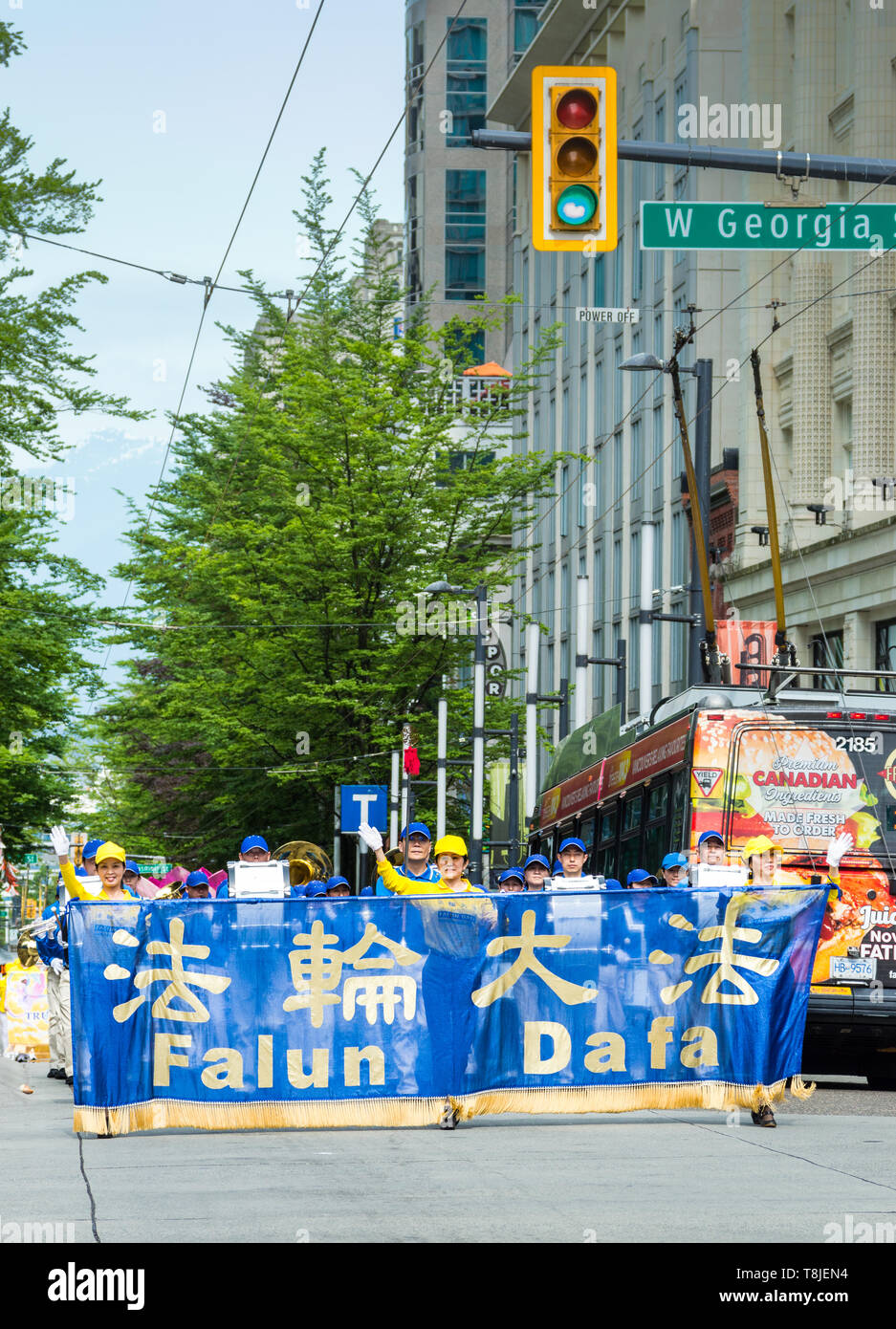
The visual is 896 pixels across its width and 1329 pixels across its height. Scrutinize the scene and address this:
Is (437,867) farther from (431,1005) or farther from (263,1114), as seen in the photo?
(263,1114)

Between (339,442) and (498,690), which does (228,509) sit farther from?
(498,690)

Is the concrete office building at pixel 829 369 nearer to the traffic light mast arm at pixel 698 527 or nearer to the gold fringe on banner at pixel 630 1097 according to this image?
the traffic light mast arm at pixel 698 527

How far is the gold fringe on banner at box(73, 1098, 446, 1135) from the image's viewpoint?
446 inches

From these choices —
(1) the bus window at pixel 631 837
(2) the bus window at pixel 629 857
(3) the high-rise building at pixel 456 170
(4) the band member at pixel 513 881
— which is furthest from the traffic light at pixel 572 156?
(3) the high-rise building at pixel 456 170

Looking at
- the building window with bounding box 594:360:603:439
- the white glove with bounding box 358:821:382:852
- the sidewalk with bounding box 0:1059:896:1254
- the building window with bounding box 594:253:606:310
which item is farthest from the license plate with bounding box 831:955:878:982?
the building window with bounding box 594:360:603:439

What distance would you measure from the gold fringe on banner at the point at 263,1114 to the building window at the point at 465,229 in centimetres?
9307

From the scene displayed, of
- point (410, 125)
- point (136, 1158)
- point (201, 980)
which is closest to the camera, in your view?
point (136, 1158)

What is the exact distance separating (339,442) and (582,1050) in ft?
89.5

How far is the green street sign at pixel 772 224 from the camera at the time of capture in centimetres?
1355

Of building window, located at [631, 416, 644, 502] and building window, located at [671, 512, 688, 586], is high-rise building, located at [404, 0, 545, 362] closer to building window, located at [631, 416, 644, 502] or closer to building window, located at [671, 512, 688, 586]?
building window, located at [631, 416, 644, 502]

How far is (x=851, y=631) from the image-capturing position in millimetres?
38344
